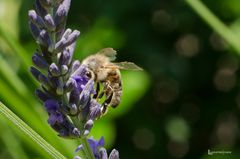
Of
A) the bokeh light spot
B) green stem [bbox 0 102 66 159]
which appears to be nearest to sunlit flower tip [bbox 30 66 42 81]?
green stem [bbox 0 102 66 159]

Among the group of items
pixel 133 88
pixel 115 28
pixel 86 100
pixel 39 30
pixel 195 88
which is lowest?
pixel 195 88

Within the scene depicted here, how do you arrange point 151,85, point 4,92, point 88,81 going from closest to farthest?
1. point 88,81
2. point 4,92
3. point 151,85

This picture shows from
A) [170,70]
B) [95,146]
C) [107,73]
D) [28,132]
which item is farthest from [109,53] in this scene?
[170,70]

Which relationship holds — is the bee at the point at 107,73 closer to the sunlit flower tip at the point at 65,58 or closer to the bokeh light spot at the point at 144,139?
the sunlit flower tip at the point at 65,58

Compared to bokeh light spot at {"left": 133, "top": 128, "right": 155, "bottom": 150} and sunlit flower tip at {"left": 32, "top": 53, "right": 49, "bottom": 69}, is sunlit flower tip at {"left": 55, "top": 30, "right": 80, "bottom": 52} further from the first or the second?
bokeh light spot at {"left": 133, "top": 128, "right": 155, "bottom": 150}

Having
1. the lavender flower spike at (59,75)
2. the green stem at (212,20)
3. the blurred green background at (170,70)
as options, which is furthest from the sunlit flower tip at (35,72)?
the blurred green background at (170,70)

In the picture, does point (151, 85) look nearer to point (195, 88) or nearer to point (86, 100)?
point (195, 88)

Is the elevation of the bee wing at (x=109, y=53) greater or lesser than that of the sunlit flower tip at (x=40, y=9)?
lesser

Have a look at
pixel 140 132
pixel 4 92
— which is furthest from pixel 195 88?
pixel 4 92
